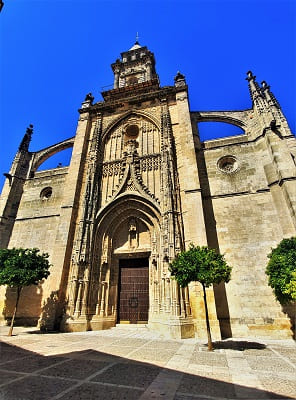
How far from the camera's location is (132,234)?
1109 centimetres

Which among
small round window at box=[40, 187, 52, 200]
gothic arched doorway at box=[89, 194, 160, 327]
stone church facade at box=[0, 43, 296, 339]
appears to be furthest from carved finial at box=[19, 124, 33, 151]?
gothic arched doorway at box=[89, 194, 160, 327]

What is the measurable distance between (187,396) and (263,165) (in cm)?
1063

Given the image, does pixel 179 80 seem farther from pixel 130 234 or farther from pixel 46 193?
pixel 46 193

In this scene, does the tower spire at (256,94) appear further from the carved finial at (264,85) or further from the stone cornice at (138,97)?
the stone cornice at (138,97)

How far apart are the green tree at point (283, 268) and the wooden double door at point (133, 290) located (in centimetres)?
546

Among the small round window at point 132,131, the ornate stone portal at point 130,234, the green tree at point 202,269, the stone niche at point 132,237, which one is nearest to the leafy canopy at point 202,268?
the green tree at point 202,269

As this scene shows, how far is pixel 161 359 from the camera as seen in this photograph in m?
4.45

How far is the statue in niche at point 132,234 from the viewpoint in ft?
35.5

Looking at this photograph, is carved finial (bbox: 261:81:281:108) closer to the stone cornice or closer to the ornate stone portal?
the stone cornice

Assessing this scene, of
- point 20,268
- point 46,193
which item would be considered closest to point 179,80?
point 46,193

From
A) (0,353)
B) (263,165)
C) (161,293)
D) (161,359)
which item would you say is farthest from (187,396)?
(263,165)

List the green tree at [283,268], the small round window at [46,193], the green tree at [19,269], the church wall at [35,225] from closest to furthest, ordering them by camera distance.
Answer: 1. the green tree at [283,268]
2. the green tree at [19,269]
3. the church wall at [35,225]
4. the small round window at [46,193]

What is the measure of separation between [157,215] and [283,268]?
5.47m

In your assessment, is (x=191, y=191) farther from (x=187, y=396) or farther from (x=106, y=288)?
(x=187, y=396)
